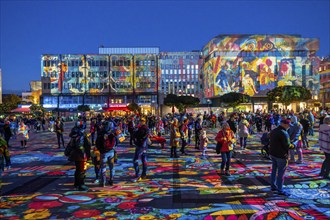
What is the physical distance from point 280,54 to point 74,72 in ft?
187

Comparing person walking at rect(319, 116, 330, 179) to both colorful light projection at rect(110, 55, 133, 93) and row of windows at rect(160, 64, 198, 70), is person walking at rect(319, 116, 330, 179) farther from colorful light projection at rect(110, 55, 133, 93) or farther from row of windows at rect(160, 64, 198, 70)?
row of windows at rect(160, 64, 198, 70)

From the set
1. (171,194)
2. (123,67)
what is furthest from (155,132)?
(123,67)

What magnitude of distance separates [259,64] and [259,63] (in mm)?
322

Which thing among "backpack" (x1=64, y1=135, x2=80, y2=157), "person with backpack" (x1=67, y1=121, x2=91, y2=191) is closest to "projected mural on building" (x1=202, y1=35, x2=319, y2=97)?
"person with backpack" (x1=67, y1=121, x2=91, y2=191)

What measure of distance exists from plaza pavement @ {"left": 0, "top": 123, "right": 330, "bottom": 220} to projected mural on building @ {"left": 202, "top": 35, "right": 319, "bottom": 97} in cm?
7767

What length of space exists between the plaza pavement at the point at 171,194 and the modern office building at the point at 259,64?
77.6 m

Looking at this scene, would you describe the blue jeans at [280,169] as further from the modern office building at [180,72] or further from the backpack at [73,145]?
the modern office building at [180,72]

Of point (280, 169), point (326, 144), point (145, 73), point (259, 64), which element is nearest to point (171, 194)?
point (280, 169)

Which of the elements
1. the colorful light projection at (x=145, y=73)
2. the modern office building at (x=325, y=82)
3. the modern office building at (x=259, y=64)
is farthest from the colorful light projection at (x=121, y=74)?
the modern office building at (x=325, y=82)

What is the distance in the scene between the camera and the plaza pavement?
620 cm

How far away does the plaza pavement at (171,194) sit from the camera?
620 centimetres

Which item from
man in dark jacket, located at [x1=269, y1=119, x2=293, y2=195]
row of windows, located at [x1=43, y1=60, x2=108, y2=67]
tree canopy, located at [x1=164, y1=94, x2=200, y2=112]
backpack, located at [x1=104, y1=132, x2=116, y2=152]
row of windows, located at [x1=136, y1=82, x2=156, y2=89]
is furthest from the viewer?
row of windows, located at [x1=136, y1=82, x2=156, y2=89]

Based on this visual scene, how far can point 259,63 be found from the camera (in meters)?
88.2

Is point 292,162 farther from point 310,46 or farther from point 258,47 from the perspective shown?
point 310,46
